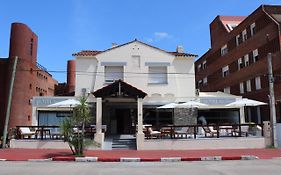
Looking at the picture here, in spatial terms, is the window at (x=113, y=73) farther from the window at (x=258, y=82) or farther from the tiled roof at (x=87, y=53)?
the window at (x=258, y=82)

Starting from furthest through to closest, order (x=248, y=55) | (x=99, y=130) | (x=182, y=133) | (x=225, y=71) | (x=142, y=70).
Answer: (x=225, y=71) → (x=248, y=55) → (x=142, y=70) → (x=182, y=133) → (x=99, y=130)

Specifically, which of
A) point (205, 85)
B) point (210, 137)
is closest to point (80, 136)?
point (210, 137)

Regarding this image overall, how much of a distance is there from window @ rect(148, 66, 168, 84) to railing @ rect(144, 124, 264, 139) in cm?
540

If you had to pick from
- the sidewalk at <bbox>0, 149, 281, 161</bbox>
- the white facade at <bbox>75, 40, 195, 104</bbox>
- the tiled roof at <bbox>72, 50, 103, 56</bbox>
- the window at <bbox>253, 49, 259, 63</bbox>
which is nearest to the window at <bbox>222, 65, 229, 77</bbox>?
the window at <bbox>253, 49, 259, 63</bbox>

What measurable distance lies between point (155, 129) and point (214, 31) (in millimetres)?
28379

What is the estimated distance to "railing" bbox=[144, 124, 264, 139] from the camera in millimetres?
20359

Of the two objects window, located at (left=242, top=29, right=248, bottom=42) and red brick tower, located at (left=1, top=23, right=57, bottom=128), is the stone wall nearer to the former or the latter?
window, located at (left=242, top=29, right=248, bottom=42)

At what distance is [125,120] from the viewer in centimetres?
2647

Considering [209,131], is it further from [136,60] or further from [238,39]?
[238,39]

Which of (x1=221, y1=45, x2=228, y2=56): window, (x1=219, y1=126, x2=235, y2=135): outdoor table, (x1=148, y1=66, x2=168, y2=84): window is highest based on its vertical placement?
(x1=221, y1=45, x2=228, y2=56): window

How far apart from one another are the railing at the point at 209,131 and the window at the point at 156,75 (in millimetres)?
5395

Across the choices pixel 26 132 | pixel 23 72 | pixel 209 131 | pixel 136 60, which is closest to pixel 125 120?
pixel 136 60

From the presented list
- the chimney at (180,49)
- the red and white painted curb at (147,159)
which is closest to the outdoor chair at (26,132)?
the red and white painted curb at (147,159)

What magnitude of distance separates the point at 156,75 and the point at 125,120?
4.55 m
